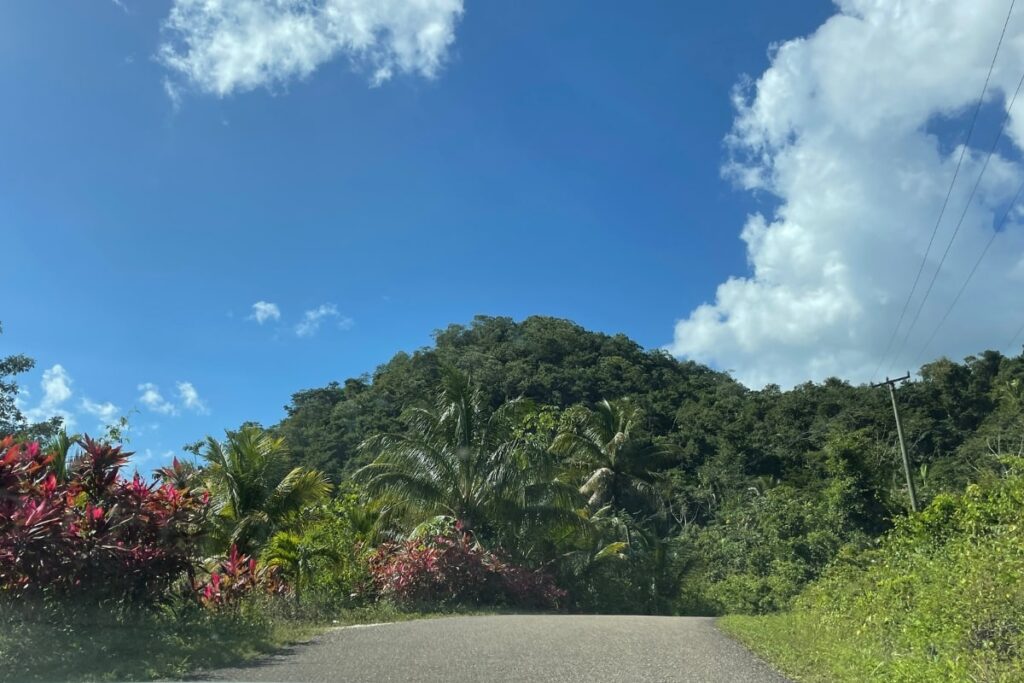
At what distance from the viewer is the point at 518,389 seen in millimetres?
48250

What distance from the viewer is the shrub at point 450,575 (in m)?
17.4

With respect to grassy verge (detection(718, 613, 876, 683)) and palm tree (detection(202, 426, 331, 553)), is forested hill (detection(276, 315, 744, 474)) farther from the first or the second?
grassy verge (detection(718, 613, 876, 683))

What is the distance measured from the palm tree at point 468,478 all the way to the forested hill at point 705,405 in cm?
1327

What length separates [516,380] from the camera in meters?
49.1

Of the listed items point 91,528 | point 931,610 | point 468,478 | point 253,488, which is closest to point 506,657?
point 931,610

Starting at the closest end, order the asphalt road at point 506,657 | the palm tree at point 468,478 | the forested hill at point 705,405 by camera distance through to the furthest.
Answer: the asphalt road at point 506,657, the palm tree at point 468,478, the forested hill at point 705,405

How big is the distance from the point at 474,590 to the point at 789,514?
38.5ft

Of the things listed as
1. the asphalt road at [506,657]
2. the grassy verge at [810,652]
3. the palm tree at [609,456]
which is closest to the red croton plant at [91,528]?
A: the asphalt road at [506,657]

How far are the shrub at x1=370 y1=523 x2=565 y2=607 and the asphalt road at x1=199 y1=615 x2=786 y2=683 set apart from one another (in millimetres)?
5827

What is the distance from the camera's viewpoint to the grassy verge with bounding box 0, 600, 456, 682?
695 cm

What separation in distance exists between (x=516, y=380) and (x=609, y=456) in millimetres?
15822

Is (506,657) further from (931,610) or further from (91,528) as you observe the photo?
(91,528)

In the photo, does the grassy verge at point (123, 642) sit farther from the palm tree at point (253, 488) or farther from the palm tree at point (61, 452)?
the palm tree at point (253, 488)

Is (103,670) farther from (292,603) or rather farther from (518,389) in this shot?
(518,389)
